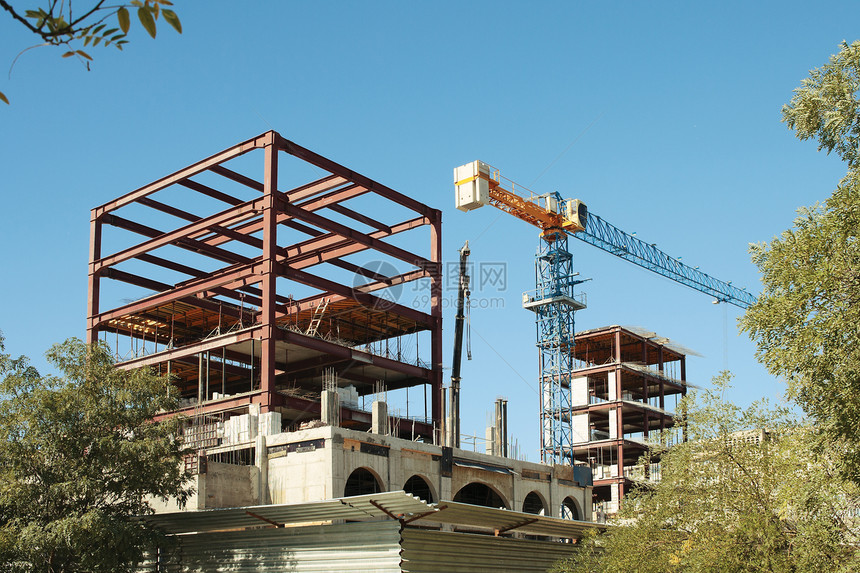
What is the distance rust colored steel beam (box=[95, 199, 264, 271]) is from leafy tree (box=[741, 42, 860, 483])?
112 ft

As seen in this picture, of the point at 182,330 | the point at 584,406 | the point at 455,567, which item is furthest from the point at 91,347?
the point at 584,406

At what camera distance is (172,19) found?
7363mm

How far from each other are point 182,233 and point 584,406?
61.6m

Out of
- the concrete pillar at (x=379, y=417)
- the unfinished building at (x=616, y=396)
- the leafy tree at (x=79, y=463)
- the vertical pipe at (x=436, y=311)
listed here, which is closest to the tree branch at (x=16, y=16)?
the leafy tree at (x=79, y=463)

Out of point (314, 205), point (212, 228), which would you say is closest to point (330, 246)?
point (314, 205)

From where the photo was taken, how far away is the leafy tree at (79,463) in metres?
34.9

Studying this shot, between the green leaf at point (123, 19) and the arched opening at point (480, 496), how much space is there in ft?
155

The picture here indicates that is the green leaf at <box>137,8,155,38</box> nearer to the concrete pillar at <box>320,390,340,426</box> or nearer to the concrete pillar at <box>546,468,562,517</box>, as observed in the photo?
the concrete pillar at <box>320,390,340,426</box>

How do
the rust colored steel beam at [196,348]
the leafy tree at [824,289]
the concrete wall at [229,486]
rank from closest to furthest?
the leafy tree at [824,289] → the concrete wall at [229,486] → the rust colored steel beam at [196,348]

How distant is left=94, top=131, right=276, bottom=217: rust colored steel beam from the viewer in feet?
171

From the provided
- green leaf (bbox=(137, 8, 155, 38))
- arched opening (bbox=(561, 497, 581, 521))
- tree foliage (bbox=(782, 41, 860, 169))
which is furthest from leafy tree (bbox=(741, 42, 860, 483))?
arched opening (bbox=(561, 497, 581, 521))

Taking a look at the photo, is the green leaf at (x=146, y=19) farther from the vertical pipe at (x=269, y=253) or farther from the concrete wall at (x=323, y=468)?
the vertical pipe at (x=269, y=253)

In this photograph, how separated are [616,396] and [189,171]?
62.2m

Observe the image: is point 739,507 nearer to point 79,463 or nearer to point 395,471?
point 395,471
